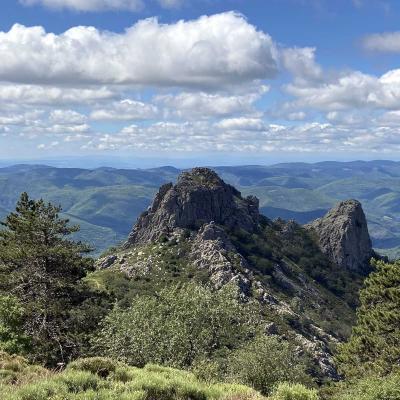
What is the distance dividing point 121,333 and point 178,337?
19.7ft

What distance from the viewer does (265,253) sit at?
186875mm

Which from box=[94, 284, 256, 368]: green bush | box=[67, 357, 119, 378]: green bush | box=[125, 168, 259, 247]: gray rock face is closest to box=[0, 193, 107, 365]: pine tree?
box=[94, 284, 256, 368]: green bush

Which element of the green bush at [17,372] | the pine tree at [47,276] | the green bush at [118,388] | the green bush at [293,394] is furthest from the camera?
the pine tree at [47,276]

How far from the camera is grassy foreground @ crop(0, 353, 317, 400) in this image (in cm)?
1819

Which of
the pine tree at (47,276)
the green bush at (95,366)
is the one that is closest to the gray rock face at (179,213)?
the pine tree at (47,276)

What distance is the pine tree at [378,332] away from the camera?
184 feet

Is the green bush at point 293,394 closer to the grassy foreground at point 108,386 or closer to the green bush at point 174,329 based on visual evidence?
the grassy foreground at point 108,386

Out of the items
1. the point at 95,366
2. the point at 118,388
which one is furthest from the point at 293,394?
the point at 95,366

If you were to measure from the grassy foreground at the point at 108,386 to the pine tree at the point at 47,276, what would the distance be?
22.5 meters

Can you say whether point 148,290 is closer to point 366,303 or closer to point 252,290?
point 252,290

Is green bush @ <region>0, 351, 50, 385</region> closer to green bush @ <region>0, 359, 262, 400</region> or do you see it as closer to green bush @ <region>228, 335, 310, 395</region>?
green bush @ <region>0, 359, 262, 400</region>

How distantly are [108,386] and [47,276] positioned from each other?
97.5 ft

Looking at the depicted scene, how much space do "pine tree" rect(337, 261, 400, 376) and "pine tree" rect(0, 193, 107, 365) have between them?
34.7m

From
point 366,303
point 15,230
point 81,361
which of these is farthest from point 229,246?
point 81,361
